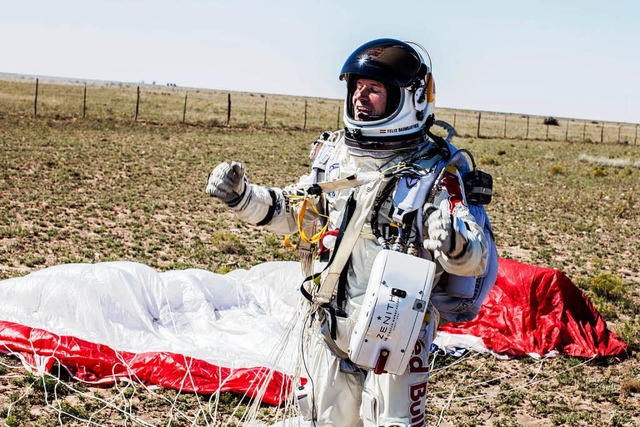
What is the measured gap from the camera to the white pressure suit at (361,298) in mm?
3275

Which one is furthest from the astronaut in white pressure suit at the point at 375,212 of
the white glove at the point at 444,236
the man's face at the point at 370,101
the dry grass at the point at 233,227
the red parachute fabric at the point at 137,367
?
the dry grass at the point at 233,227

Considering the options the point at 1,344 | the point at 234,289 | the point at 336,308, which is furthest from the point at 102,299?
the point at 336,308

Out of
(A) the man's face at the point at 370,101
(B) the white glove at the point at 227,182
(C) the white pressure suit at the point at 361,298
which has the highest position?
(A) the man's face at the point at 370,101

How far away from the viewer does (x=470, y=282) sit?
11.1ft

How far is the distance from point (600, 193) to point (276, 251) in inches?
412

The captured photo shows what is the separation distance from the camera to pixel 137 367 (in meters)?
5.56

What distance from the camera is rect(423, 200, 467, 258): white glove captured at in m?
2.88

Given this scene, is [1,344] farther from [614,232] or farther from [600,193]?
[600,193]

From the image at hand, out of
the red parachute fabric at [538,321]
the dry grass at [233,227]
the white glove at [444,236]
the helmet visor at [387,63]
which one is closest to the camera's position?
the white glove at [444,236]

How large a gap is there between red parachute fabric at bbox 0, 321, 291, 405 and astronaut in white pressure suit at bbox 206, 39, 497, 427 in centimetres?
188

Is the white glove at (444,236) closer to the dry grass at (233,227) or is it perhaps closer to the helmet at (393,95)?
the helmet at (393,95)

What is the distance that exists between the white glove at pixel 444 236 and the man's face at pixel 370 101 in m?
0.77

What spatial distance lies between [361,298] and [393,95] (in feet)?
3.15

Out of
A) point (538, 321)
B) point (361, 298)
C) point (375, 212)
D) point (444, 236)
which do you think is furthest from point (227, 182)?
point (538, 321)
